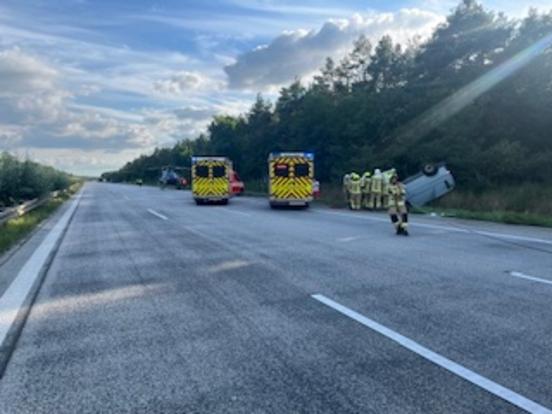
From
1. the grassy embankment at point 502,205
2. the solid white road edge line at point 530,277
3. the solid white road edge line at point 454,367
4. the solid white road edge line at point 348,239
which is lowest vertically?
the solid white road edge line at point 348,239

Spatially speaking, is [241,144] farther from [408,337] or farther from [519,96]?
[408,337]

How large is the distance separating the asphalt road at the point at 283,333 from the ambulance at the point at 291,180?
53.8ft

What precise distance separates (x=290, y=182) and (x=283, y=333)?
22.6 m

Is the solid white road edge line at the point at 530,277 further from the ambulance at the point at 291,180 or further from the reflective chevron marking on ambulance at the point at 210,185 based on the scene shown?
the reflective chevron marking on ambulance at the point at 210,185

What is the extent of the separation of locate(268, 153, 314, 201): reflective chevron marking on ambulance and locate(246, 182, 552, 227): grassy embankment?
222cm

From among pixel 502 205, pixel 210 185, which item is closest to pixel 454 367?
pixel 502 205

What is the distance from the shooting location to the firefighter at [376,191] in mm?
25609

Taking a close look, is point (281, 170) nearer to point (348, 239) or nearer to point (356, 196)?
point (356, 196)

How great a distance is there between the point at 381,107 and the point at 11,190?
28.3m

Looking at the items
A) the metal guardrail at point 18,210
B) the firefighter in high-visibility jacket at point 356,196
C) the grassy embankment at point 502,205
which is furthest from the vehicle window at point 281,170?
the metal guardrail at point 18,210

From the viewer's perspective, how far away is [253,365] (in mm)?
4828

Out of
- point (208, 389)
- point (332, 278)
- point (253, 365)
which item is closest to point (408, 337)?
point (253, 365)

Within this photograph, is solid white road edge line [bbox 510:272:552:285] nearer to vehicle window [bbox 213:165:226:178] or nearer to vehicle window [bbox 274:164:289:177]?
vehicle window [bbox 274:164:289:177]

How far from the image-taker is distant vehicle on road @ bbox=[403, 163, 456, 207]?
→ 25.6 meters
